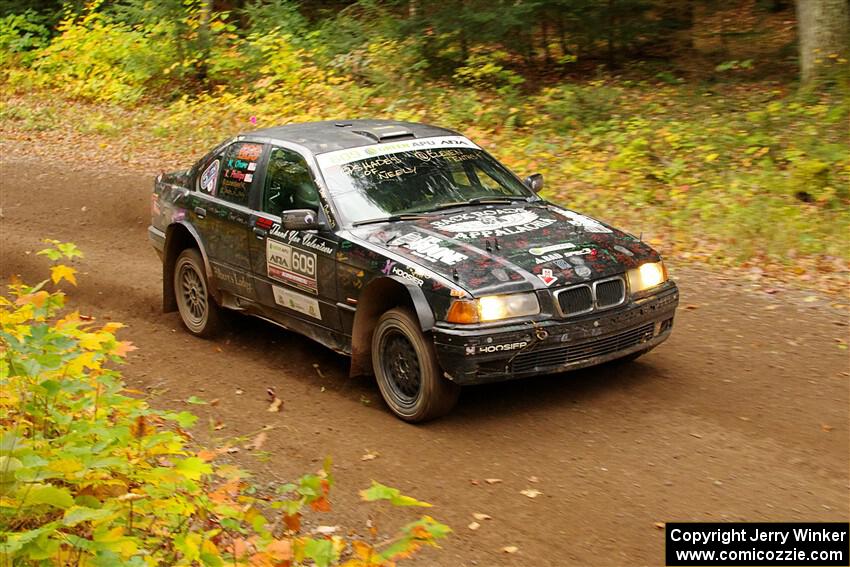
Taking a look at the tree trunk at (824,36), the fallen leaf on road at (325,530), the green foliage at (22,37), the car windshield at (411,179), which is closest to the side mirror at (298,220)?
the car windshield at (411,179)

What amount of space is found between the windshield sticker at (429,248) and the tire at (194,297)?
8.42ft

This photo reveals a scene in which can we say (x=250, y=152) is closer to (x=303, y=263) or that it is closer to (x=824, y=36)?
(x=303, y=263)

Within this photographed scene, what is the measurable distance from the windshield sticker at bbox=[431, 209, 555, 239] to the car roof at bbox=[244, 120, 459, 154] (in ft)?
3.61

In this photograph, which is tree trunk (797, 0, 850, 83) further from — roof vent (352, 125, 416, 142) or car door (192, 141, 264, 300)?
car door (192, 141, 264, 300)

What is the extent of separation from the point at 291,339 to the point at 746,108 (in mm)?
8135

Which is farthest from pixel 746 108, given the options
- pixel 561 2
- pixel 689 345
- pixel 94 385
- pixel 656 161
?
pixel 94 385

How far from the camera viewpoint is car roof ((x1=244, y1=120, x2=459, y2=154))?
7.62 meters

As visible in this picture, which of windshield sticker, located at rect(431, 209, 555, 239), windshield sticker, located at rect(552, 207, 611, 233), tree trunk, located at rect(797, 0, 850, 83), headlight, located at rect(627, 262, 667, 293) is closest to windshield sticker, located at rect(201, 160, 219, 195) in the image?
windshield sticker, located at rect(431, 209, 555, 239)

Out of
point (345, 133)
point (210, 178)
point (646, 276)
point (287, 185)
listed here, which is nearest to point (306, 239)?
point (287, 185)

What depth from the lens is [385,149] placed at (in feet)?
24.8

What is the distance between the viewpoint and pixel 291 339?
28.0 ft

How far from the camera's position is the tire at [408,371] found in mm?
6203

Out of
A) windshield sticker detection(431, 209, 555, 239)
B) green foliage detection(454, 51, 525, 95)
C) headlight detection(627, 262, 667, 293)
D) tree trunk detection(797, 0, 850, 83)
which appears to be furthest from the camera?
green foliage detection(454, 51, 525, 95)

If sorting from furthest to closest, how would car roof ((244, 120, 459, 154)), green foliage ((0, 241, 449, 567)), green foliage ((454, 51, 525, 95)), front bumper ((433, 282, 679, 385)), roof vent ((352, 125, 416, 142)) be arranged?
green foliage ((454, 51, 525, 95)) < roof vent ((352, 125, 416, 142)) < car roof ((244, 120, 459, 154)) < front bumper ((433, 282, 679, 385)) < green foliage ((0, 241, 449, 567))
